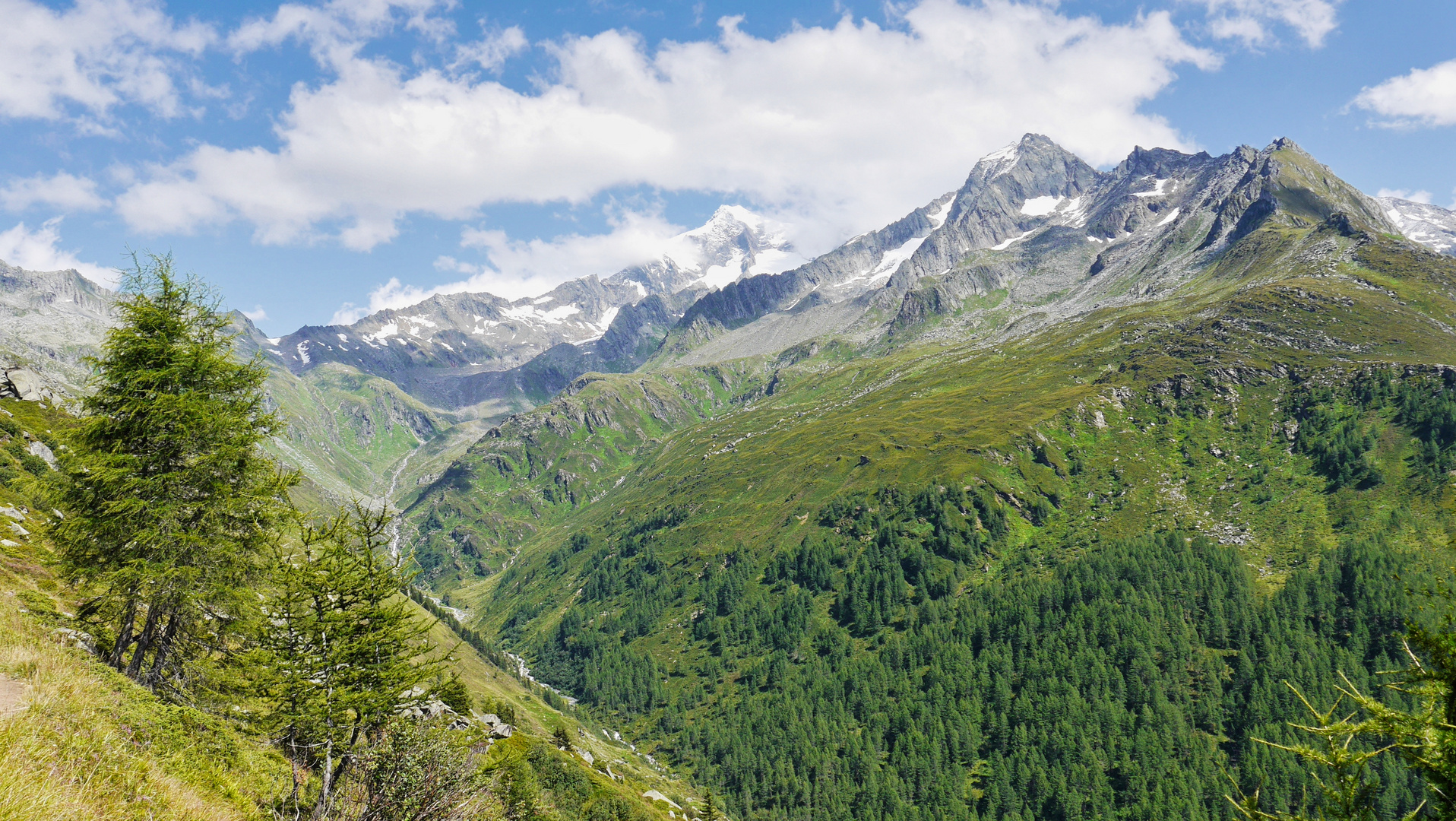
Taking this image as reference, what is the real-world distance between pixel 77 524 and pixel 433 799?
1954cm

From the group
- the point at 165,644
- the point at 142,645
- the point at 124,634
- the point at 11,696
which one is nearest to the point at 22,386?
the point at 124,634

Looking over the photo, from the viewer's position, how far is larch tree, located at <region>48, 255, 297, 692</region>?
89.4 feet

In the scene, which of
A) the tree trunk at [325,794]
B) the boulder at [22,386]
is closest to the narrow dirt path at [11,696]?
the tree trunk at [325,794]

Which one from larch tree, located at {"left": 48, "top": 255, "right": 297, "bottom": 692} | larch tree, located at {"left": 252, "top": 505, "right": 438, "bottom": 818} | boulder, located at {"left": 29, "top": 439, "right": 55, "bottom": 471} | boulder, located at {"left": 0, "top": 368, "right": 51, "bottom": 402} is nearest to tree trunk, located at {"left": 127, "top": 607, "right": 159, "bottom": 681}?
larch tree, located at {"left": 48, "top": 255, "right": 297, "bottom": 692}

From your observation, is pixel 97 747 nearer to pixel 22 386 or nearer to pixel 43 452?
pixel 43 452

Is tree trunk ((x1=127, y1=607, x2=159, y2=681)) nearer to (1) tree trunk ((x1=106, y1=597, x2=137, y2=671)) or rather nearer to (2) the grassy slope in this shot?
(1) tree trunk ((x1=106, y1=597, x2=137, y2=671))

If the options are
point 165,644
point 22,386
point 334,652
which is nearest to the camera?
point 334,652

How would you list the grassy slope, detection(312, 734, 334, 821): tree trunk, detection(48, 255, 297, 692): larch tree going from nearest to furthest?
the grassy slope
detection(312, 734, 334, 821): tree trunk
detection(48, 255, 297, 692): larch tree

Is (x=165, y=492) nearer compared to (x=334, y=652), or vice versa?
(x=334, y=652)

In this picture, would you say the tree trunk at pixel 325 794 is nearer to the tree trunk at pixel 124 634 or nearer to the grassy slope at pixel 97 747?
the grassy slope at pixel 97 747

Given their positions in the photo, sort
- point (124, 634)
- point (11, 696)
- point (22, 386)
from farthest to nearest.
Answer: point (22, 386) < point (124, 634) < point (11, 696)

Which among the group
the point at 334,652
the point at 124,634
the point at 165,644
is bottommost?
the point at 334,652

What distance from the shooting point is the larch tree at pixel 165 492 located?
27.2 meters

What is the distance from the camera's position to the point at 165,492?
28.2 metres
